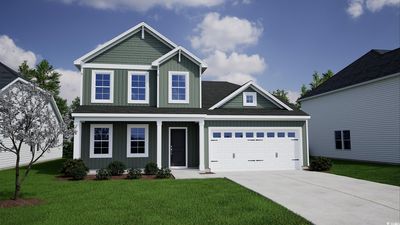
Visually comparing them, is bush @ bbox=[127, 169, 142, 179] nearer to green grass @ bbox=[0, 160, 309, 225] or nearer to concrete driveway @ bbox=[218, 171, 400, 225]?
green grass @ bbox=[0, 160, 309, 225]

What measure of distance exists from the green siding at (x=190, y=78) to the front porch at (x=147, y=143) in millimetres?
1118

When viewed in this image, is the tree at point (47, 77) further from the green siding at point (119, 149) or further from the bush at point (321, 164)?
the bush at point (321, 164)

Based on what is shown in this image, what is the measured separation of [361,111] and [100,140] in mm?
18237

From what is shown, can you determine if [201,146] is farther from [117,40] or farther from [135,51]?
[117,40]

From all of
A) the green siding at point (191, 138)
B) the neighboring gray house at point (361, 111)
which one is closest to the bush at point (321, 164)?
the neighboring gray house at point (361, 111)

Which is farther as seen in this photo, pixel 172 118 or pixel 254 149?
pixel 254 149

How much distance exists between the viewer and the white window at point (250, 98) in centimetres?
1892

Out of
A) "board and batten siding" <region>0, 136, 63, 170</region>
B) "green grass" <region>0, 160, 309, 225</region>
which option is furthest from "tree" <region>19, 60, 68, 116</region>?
"green grass" <region>0, 160, 309, 225</region>

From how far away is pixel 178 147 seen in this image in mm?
18094

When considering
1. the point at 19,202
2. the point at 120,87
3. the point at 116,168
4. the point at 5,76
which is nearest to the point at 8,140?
the point at 5,76

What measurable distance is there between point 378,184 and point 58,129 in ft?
40.3

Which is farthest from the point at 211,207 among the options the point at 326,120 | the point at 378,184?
the point at 326,120

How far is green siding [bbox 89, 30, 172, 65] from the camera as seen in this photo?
1803 centimetres

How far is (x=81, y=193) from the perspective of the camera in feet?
34.7
